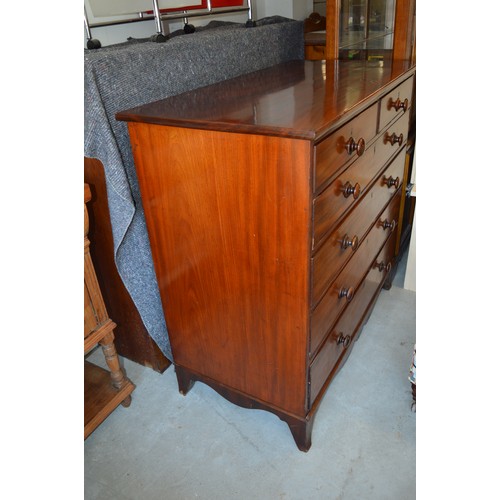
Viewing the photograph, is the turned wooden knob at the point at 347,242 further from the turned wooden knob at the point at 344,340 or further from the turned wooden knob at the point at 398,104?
the turned wooden knob at the point at 398,104

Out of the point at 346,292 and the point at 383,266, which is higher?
the point at 346,292

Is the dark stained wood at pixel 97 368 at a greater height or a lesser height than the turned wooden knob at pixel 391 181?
lesser

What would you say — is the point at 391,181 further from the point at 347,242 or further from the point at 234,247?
the point at 234,247

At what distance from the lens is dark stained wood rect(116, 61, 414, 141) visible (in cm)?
79

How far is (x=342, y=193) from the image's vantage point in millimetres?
964

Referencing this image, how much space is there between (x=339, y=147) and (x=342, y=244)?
261 mm

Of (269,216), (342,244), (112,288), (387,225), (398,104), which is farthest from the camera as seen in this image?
(387,225)

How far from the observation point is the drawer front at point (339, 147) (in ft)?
2.65

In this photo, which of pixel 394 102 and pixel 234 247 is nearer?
pixel 234 247

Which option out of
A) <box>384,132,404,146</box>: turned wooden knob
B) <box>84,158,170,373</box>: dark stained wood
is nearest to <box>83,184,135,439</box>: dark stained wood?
<box>84,158,170,373</box>: dark stained wood

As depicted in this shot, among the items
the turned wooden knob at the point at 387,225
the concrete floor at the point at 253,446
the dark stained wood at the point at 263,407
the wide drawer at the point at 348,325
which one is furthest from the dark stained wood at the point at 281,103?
the concrete floor at the point at 253,446

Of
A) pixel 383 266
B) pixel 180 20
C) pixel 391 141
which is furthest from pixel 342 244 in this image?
pixel 180 20

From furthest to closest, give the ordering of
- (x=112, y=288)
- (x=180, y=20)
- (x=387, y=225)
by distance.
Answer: (x=180, y=20) < (x=387, y=225) < (x=112, y=288)

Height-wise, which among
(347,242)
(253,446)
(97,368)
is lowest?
(253,446)
